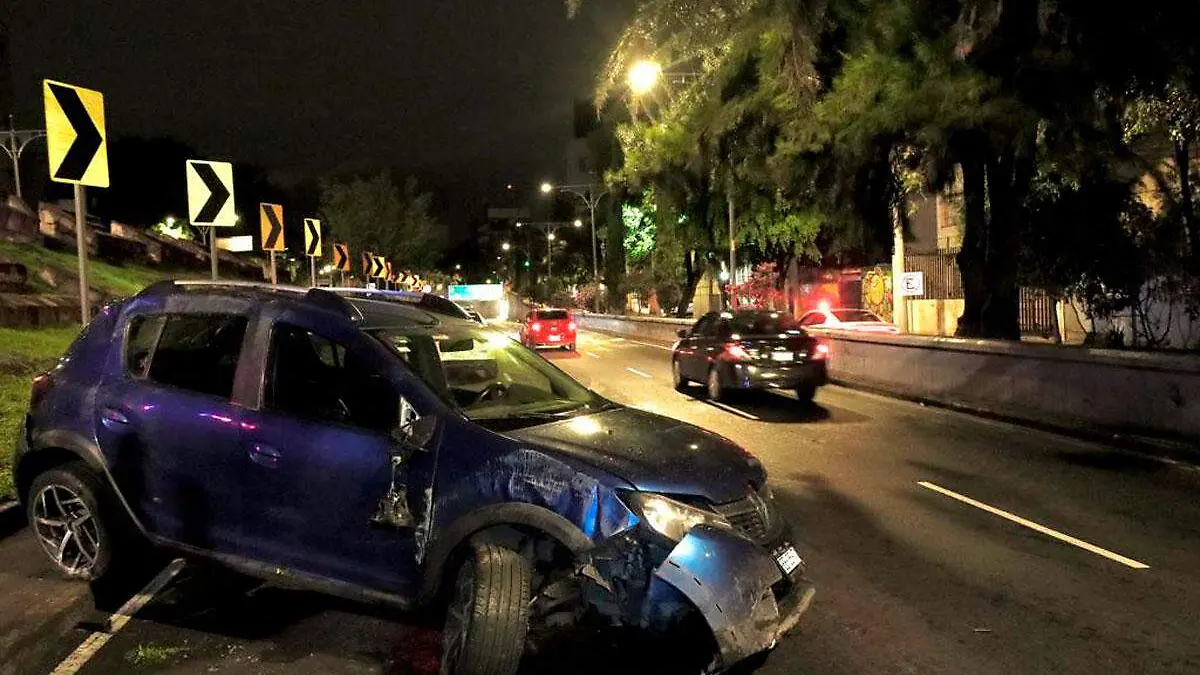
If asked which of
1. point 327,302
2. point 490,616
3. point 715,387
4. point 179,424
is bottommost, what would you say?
point 715,387

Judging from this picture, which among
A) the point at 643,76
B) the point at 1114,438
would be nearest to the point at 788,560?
the point at 1114,438

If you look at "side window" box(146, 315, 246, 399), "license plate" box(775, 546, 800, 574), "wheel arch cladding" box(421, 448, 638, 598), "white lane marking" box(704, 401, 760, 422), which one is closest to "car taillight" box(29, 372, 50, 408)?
"side window" box(146, 315, 246, 399)

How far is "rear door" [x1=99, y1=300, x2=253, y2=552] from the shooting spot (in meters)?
5.05

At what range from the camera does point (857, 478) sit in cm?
944

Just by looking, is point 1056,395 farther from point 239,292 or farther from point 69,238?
point 69,238

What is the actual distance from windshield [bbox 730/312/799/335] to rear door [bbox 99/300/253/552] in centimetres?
1121

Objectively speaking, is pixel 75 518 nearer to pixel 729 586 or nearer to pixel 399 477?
pixel 399 477

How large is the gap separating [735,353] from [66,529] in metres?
11.1

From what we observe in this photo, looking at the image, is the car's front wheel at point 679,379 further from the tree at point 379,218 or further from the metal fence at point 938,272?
the tree at point 379,218

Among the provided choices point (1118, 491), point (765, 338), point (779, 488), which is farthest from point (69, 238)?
point (1118, 491)

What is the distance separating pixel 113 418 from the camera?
18.0ft

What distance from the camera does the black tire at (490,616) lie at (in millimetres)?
4043

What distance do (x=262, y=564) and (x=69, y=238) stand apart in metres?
29.4

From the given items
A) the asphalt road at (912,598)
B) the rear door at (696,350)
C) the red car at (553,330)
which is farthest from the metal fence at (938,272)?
the asphalt road at (912,598)
